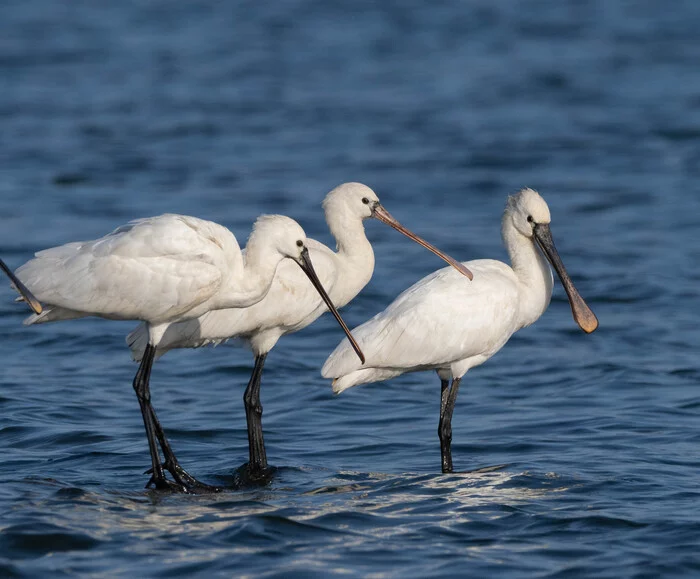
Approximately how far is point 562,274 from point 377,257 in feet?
23.9

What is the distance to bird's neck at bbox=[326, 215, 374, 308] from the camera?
12320 millimetres

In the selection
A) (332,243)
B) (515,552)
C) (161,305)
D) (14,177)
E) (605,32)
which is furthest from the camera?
(605,32)

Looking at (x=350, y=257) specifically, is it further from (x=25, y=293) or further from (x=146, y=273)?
(x=25, y=293)

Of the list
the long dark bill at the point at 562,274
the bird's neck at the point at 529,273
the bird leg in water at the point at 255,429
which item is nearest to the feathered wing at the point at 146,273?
the bird leg in water at the point at 255,429

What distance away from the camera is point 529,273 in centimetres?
1236

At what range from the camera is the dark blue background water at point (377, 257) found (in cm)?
938

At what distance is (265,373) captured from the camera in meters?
14.9

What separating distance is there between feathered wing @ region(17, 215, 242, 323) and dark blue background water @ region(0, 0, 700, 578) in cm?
139

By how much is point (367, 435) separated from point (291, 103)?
18012 mm

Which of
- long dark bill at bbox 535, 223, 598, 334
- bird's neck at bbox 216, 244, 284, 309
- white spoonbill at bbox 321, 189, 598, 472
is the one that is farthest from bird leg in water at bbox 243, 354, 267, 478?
long dark bill at bbox 535, 223, 598, 334

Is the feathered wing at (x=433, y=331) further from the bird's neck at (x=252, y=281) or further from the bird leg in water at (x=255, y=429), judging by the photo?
the bird's neck at (x=252, y=281)

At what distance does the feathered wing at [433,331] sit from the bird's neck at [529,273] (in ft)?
1.19

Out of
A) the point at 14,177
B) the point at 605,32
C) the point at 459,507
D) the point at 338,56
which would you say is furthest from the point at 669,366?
the point at 605,32

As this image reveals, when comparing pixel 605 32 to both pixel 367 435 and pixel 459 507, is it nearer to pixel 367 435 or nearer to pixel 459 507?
pixel 367 435
